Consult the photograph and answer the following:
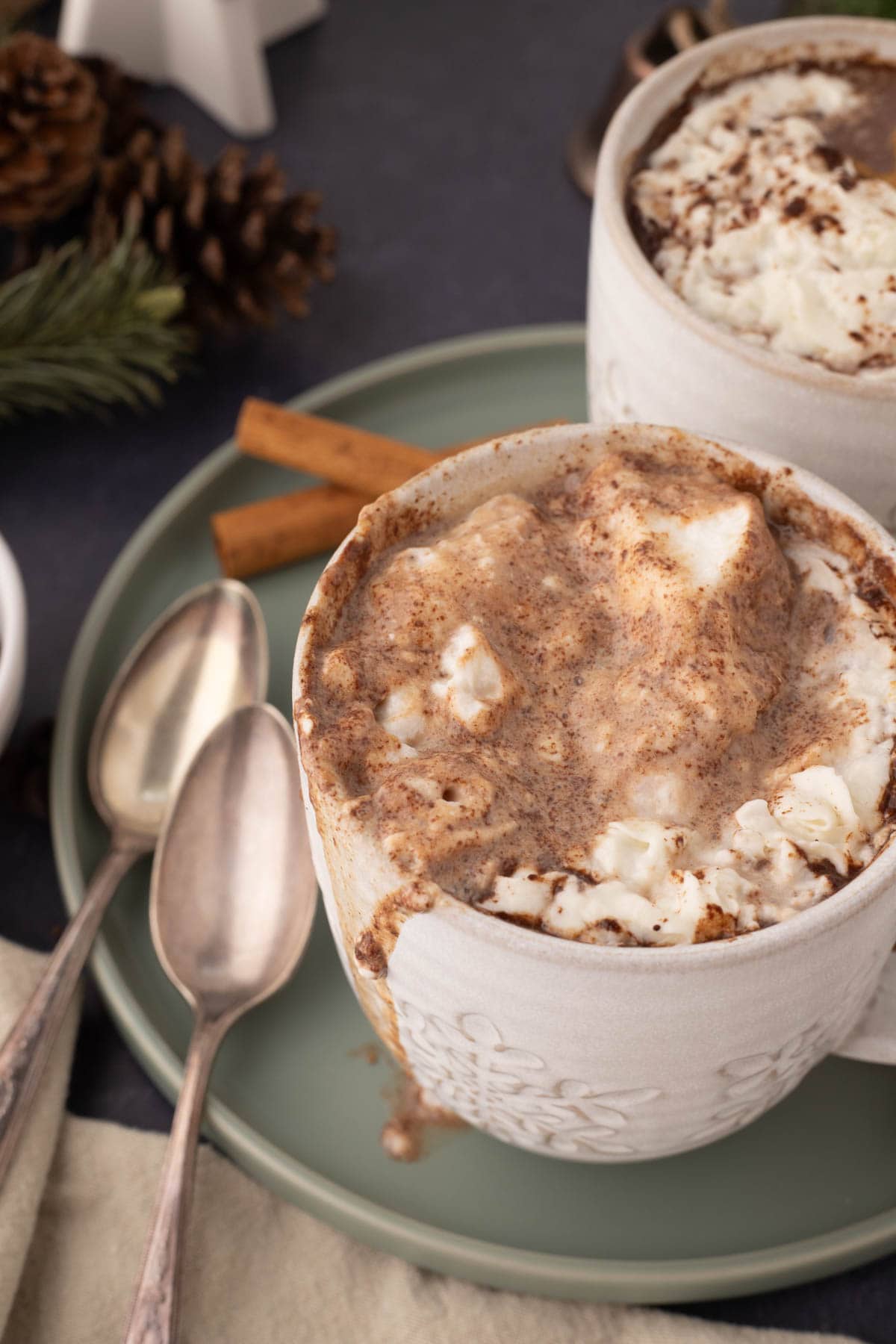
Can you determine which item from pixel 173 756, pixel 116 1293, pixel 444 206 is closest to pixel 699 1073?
pixel 116 1293

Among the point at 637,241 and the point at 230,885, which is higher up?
the point at 637,241

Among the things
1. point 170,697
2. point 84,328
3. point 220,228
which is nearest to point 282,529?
point 170,697

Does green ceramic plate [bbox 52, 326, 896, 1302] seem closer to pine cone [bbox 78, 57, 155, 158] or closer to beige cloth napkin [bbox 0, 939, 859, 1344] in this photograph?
beige cloth napkin [bbox 0, 939, 859, 1344]

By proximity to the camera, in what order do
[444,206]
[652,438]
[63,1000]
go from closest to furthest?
1. [652,438]
2. [63,1000]
3. [444,206]

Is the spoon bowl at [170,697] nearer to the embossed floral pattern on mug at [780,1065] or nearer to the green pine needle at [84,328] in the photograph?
the green pine needle at [84,328]

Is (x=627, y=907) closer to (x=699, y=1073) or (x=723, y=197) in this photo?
(x=699, y=1073)

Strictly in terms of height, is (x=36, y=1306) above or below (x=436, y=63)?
below

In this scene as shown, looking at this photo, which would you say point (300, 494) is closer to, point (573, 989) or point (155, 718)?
point (155, 718)
